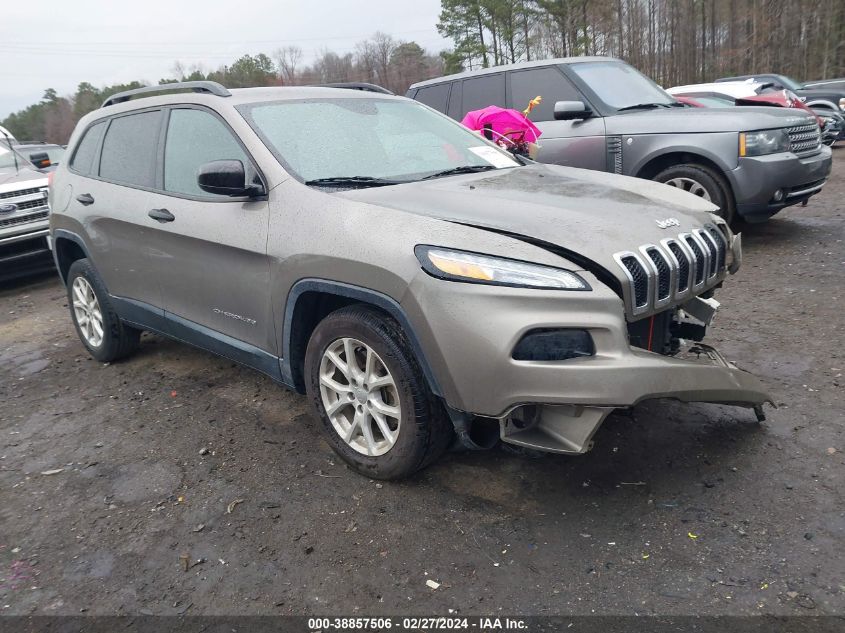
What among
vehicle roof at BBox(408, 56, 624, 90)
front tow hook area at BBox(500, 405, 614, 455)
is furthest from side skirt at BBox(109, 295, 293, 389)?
vehicle roof at BBox(408, 56, 624, 90)

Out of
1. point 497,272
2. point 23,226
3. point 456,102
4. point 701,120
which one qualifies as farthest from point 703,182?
point 23,226

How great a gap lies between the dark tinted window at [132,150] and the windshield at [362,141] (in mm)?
914

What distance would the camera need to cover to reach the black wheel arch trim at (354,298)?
273 centimetres

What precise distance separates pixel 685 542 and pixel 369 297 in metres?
1.55

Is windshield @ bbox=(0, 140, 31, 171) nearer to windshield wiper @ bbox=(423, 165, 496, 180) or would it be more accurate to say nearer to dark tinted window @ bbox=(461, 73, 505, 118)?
dark tinted window @ bbox=(461, 73, 505, 118)

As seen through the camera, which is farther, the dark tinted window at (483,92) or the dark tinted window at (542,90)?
the dark tinted window at (483,92)

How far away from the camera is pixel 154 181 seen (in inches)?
162

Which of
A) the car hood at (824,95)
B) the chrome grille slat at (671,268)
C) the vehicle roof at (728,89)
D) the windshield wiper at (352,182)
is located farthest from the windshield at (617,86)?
the car hood at (824,95)

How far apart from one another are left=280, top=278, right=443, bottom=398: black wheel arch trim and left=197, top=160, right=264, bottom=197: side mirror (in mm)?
563

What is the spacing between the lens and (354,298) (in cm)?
294

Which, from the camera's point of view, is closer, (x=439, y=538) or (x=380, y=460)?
(x=439, y=538)

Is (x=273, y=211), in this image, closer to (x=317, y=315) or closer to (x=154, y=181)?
(x=317, y=315)

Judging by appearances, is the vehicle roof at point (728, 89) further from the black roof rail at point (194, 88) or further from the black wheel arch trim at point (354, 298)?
the black wheel arch trim at point (354, 298)

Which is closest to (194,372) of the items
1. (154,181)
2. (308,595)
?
(154,181)
